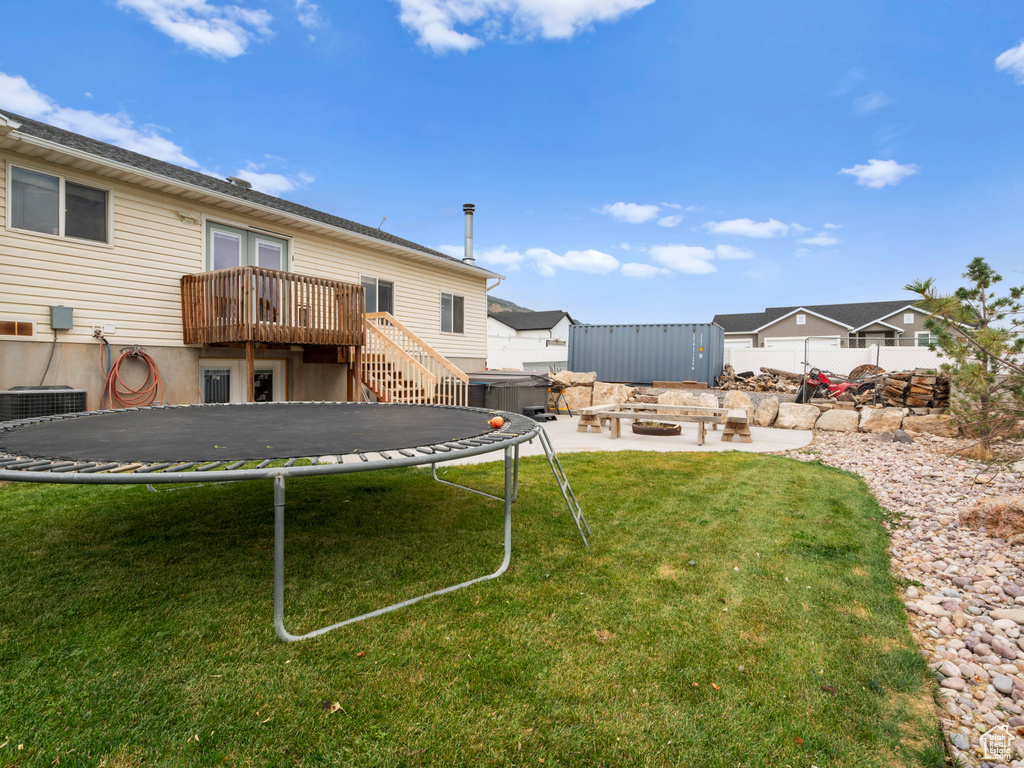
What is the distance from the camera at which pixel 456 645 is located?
1.73 metres

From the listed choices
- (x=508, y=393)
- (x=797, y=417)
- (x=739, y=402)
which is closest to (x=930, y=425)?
(x=797, y=417)

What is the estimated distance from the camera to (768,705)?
4.75 feet

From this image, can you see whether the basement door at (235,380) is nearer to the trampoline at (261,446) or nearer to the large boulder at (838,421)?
the trampoline at (261,446)

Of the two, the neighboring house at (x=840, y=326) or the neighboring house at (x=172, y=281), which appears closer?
the neighboring house at (x=172, y=281)

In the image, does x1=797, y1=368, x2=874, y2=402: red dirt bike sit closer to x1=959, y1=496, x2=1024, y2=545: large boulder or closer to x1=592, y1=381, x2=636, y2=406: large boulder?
x1=592, y1=381, x2=636, y2=406: large boulder

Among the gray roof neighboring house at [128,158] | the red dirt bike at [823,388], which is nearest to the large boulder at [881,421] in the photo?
the red dirt bike at [823,388]

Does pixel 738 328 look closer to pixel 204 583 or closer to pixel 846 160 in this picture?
pixel 846 160

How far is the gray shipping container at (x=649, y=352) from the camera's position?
15125 millimetres

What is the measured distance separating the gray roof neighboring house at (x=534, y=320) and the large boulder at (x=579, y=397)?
3167 centimetres

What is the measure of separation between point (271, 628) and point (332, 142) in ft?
54.3

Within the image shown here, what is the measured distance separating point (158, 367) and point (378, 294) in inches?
166

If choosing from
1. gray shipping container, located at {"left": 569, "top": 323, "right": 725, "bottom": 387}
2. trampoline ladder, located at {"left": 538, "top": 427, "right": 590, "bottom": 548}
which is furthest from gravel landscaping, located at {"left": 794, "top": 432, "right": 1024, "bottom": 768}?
gray shipping container, located at {"left": 569, "top": 323, "right": 725, "bottom": 387}

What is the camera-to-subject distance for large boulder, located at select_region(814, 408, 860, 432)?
325 inches

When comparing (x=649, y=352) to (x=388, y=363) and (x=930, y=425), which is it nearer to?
(x=930, y=425)
